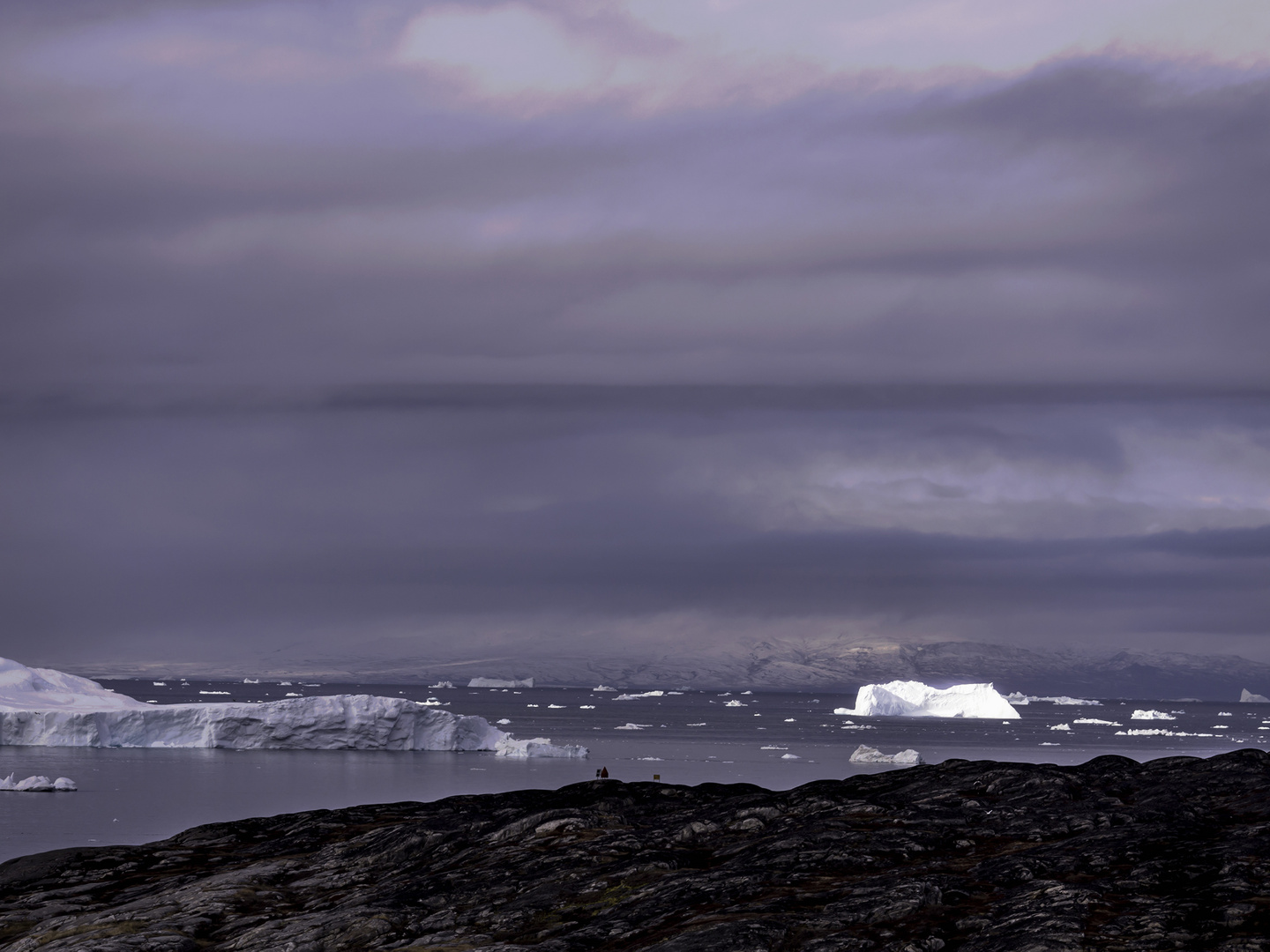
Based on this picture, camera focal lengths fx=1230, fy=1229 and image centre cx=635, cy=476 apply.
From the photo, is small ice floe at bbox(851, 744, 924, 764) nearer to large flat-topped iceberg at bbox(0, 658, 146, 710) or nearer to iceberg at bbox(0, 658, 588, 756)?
iceberg at bbox(0, 658, 588, 756)

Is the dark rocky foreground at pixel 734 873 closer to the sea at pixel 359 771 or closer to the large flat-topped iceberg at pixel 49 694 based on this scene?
the sea at pixel 359 771

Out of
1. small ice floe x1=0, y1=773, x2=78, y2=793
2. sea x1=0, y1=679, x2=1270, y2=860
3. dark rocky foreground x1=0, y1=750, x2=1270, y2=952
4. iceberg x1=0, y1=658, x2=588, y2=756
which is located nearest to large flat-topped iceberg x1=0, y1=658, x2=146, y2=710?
iceberg x1=0, y1=658, x2=588, y2=756

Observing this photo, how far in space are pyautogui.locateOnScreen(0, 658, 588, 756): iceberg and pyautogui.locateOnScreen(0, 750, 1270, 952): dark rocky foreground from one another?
8072 centimetres

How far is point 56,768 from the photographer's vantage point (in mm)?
106062

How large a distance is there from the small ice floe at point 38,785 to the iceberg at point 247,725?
28.7 metres

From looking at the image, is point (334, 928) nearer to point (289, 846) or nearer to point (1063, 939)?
point (289, 846)

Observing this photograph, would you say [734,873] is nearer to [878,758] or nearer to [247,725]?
[878,758]

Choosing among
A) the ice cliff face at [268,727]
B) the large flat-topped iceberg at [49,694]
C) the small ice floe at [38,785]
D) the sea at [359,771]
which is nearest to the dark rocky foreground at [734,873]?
the sea at [359,771]

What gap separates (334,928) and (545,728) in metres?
166

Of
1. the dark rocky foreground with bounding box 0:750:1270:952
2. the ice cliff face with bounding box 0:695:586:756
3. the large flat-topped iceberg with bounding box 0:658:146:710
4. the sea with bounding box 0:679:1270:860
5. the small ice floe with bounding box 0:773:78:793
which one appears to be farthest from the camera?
the large flat-topped iceberg with bounding box 0:658:146:710

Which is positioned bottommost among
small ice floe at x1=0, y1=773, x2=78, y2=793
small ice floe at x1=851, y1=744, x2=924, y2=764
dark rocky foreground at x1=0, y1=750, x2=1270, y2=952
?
small ice floe at x1=851, y1=744, x2=924, y2=764

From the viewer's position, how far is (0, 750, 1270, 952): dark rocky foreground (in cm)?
2166

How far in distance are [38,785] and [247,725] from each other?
33.5m

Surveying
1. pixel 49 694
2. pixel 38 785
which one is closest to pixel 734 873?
pixel 38 785
